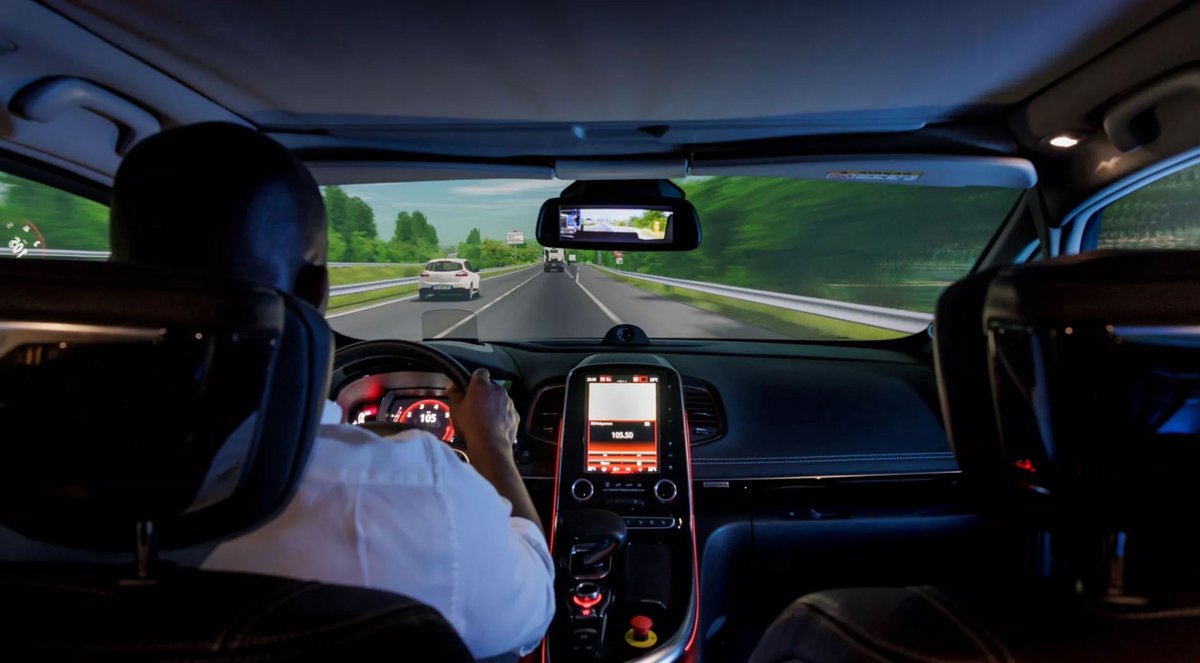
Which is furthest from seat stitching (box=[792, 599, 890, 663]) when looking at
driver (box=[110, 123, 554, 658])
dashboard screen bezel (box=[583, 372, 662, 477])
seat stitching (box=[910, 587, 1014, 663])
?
dashboard screen bezel (box=[583, 372, 662, 477])

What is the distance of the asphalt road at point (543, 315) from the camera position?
16.0 feet

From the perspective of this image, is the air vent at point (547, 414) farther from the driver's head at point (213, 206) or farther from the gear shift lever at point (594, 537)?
the driver's head at point (213, 206)

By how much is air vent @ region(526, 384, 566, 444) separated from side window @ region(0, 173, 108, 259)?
7.52ft

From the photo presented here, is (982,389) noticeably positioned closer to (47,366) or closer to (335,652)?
(335,652)

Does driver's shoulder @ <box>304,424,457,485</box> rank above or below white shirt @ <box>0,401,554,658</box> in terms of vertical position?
above

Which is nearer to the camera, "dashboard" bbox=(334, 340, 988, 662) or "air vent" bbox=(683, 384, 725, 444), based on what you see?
"dashboard" bbox=(334, 340, 988, 662)

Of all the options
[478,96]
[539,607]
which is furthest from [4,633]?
[478,96]

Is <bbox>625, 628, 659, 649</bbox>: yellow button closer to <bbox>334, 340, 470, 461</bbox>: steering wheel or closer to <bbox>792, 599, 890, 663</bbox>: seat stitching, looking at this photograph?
<bbox>334, 340, 470, 461</bbox>: steering wheel

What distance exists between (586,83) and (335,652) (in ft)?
10.2

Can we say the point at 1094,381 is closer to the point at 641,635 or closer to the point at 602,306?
the point at 641,635

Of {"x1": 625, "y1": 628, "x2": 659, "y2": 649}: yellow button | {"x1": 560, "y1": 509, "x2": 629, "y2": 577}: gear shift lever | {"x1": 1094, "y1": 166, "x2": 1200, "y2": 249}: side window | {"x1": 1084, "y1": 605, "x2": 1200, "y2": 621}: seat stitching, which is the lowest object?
{"x1": 625, "y1": 628, "x2": 659, "y2": 649}: yellow button

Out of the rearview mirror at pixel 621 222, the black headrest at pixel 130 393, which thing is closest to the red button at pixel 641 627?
the rearview mirror at pixel 621 222

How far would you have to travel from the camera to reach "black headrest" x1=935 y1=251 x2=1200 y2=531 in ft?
3.81

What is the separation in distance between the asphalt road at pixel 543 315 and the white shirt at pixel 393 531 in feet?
4.36
